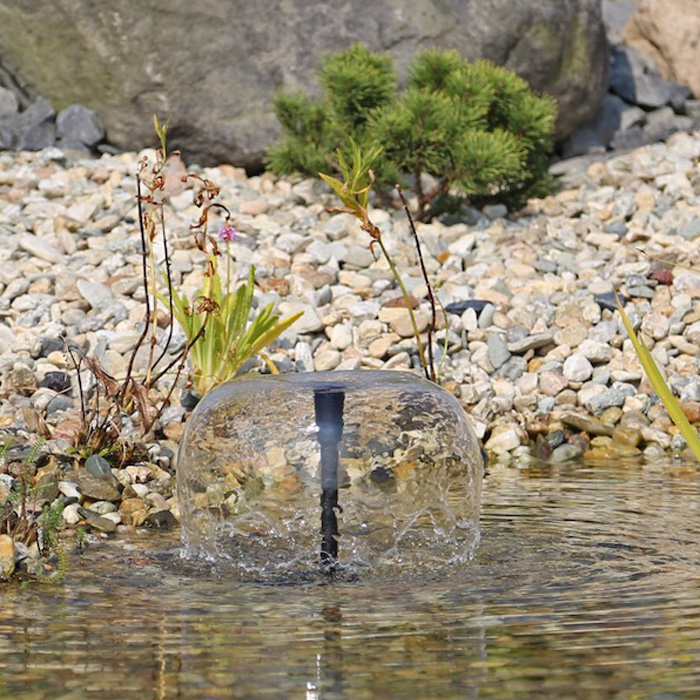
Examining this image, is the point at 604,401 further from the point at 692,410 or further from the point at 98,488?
the point at 98,488

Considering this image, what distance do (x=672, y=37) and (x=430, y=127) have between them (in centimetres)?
433

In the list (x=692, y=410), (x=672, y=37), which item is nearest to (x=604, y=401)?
(x=692, y=410)

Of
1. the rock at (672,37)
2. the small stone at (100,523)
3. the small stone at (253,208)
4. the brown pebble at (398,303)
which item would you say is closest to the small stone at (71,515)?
the small stone at (100,523)

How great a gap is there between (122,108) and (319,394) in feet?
19.7

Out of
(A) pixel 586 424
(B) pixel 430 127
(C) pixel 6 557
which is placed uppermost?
(B) pixel 430 127

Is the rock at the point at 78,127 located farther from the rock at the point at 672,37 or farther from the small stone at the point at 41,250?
the rock at the point at 672,37

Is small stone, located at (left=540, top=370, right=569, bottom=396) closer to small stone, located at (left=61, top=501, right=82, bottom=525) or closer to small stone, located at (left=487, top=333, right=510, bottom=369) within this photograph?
small stone, located at (left=487, top=333, right=510, bottom=369)

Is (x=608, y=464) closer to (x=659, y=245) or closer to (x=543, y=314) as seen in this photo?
(x=543, y=314)

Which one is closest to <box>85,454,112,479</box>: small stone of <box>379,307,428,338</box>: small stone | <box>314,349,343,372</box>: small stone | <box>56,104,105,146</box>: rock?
<box>314,349,343,372</box>: small stone

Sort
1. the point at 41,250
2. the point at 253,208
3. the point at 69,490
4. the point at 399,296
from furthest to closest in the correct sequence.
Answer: the point at 253,208
the point at 41,250
the point at 399,296
the point at 69,490

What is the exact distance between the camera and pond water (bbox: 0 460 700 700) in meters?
2.55

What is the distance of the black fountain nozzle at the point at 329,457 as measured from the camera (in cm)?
341

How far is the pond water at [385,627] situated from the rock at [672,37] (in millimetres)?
7629

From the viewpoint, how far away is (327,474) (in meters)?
3.41
